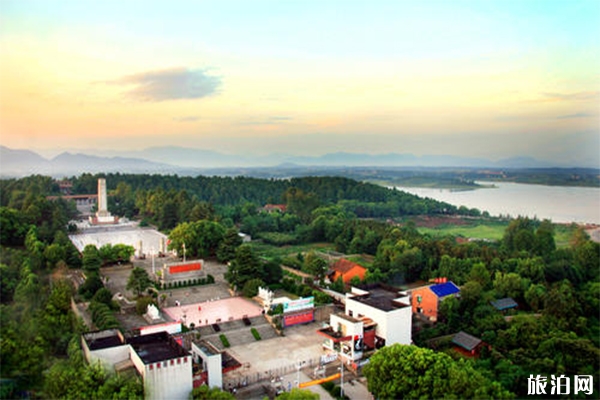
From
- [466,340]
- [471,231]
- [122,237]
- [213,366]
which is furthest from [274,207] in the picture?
[213,366]

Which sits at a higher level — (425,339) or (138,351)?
(138,351)

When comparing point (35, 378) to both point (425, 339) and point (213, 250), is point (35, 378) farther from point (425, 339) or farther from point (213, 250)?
point (213, 250)

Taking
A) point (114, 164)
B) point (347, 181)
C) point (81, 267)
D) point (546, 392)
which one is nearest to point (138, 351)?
point (546, 392)

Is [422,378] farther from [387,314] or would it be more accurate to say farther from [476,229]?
[476,229]

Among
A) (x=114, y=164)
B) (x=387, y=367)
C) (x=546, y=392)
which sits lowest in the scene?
(x=546, y=392)

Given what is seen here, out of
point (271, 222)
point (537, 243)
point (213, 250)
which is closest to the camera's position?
point (537, 243)

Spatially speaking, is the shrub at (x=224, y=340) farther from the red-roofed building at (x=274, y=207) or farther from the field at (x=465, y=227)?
the red-roofed building at (x=274, y=207)

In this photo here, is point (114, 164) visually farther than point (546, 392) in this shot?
Yes
